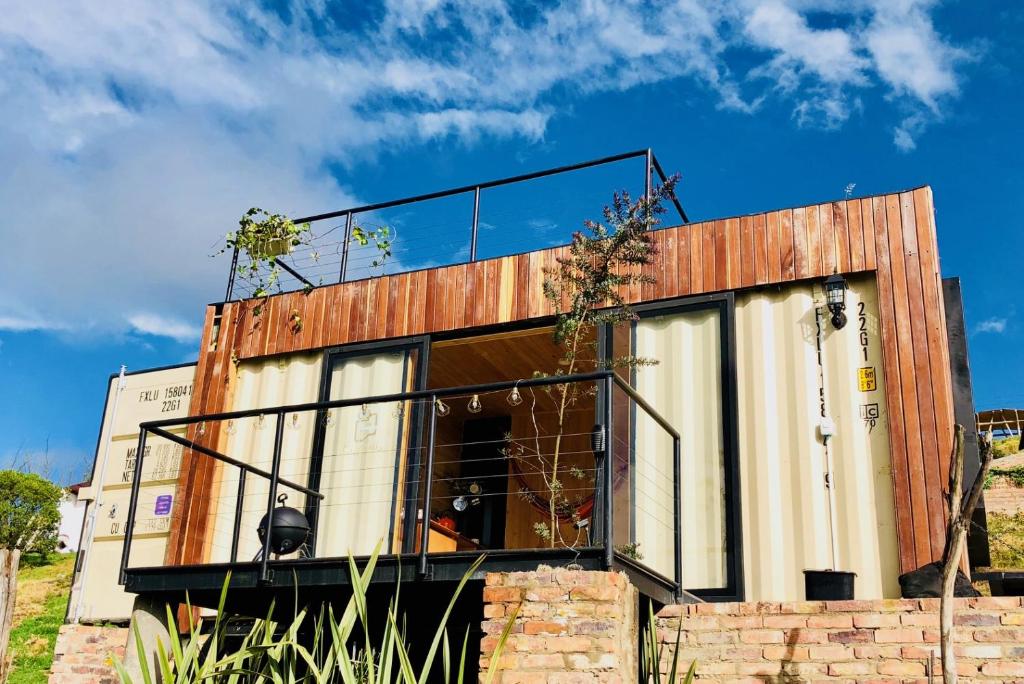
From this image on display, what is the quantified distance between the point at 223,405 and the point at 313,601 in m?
3.07

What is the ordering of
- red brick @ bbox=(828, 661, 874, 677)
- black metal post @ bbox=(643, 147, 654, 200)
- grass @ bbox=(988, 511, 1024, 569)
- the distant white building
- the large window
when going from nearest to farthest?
red brick @ bbox=(828, 661, 874, 677) < the large window < black metal post @ bbox=(643, 147, 654, 200) < grass @ bbox=(988, 511, 1024, 569) < the distant white building

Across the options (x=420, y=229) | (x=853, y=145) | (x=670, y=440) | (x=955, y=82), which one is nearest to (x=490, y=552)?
(x=670, y=440)

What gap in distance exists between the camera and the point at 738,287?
7.21 meters

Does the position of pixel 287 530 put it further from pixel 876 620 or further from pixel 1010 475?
pixel 1010 475

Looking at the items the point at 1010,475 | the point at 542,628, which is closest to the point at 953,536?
the point at 542,628

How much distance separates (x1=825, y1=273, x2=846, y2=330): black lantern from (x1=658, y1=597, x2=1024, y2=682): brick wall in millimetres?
2220

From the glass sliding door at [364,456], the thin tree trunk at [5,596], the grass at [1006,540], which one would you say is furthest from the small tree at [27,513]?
the grass at [1006,540]

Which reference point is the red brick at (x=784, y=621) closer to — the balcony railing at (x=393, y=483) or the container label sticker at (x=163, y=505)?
the balcony railing at (x=393, y=483)

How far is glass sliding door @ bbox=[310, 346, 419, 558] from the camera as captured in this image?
797 cm

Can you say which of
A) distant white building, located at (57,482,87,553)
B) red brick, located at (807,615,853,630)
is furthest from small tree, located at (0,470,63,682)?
red brick, located at (807,615,853,630)

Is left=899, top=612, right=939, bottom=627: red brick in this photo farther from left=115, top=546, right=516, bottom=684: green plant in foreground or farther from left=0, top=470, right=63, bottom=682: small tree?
left=0, top=470, right=63, bottom=682: small tree

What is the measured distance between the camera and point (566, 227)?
25.5 feet

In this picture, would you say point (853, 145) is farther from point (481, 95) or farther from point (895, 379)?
point (895, 379)

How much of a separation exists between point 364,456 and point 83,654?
3.20 metres
